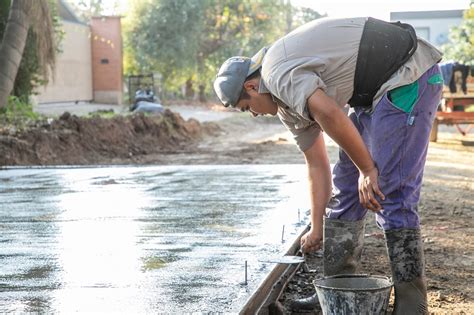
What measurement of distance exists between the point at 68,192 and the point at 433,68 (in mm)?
4480

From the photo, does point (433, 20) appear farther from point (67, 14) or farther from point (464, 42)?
point (464, 42)

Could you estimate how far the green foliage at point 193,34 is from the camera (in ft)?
122

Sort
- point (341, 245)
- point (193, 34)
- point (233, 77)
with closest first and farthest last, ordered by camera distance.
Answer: point (233, 77)
point (341, 245)
point (193, 34)

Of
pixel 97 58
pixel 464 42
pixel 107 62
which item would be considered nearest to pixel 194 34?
pixel 107 62

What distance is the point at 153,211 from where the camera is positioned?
5996 mm

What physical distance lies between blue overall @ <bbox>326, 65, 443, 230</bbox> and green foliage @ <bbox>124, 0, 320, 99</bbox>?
33830 millimetres

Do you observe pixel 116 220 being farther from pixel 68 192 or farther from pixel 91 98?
pixel 91 98

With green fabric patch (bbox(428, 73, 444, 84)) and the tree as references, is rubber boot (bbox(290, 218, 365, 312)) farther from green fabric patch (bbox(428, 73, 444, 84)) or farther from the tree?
the tree

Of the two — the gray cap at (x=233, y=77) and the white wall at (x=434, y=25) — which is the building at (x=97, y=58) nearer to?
the white wall at (x=434, y=25)

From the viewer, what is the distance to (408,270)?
3422 millimetres

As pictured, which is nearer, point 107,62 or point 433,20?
point 107,62

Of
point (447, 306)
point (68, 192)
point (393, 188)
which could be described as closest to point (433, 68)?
point (393, 188)

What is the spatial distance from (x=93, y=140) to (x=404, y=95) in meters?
12.8

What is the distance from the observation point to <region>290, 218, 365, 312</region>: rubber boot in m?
3.84
